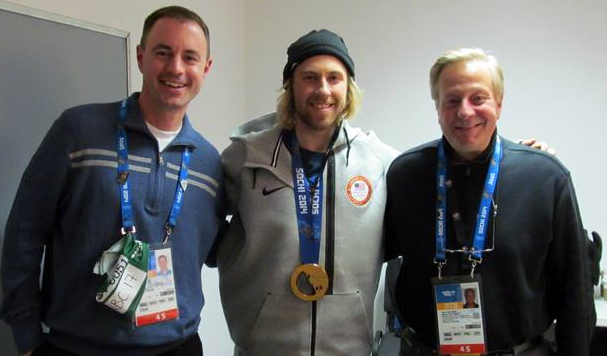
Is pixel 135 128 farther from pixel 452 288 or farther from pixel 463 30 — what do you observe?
pixel 463 30

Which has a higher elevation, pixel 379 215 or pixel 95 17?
pixel 95 17

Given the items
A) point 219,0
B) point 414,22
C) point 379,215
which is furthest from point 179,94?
point 414,22

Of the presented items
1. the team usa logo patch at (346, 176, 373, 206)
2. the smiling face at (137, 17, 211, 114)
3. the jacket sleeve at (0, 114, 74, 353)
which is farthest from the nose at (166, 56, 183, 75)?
the team usa logo patch at (346, 176, 373, 206)

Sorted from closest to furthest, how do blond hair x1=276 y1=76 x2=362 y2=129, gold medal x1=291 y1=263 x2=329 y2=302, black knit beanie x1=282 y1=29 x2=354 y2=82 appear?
gold medal x1=291 y1=263 x2=329 y2=302 → black knit beanie x1=282 y1=29 x2=354 y2=82 → blond hair x1=276 y1=76 x2=362 y2=129

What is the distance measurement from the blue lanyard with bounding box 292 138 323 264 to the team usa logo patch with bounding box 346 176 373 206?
4.6 inches

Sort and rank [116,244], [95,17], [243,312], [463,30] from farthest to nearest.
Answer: [463,30] → [95,17] → [243,312] → [116,244]

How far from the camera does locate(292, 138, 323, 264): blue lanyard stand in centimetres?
164

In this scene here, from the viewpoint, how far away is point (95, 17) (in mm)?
2102

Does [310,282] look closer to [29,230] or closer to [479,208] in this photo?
[479,208]

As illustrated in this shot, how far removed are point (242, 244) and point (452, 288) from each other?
81 cm

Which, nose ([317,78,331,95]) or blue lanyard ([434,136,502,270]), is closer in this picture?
blue lanyard ([434,136,502,270])

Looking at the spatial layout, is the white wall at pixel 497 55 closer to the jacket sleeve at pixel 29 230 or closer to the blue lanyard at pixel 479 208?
the blue lanyard at pixel 479 208

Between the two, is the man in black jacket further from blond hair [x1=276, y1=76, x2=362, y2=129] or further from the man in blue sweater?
the man in blue sweater

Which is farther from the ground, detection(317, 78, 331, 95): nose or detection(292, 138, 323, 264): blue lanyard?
detection(317, 78, 331, 95): nose
